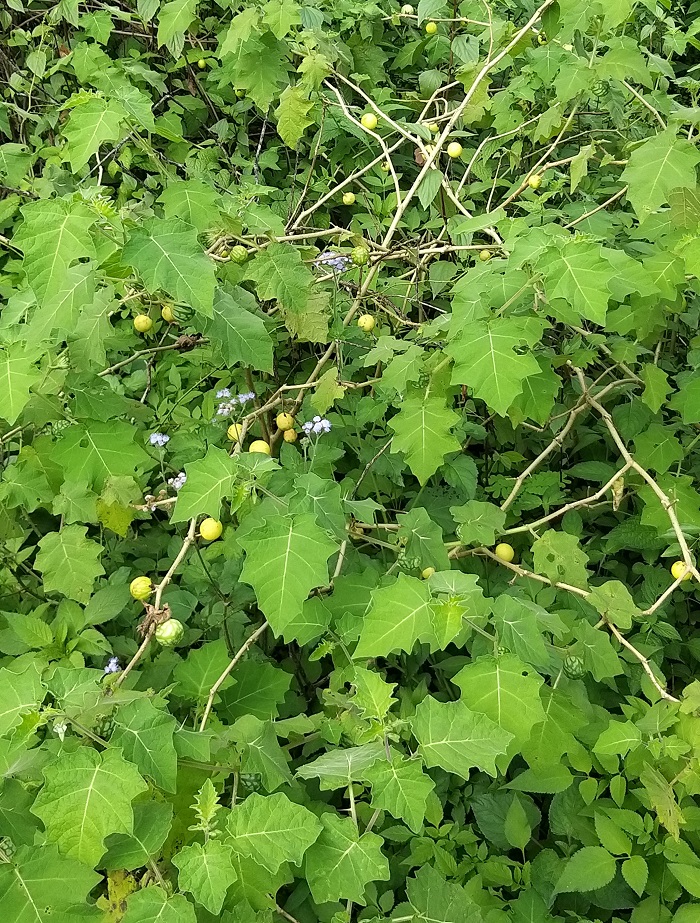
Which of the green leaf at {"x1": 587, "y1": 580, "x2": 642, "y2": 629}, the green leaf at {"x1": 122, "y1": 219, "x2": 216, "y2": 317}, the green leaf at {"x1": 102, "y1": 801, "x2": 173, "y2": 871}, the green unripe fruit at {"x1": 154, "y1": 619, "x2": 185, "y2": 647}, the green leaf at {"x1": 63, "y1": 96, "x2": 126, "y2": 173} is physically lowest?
the green leaf at {"x1": 102, "y1": 801, "x2": 173, "y2": 871}

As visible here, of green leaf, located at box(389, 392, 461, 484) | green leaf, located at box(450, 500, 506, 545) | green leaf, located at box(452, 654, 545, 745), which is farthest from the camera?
green leaf, located at box(450, 500, 506, 545)

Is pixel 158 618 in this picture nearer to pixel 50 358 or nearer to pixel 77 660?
pixel 77 660

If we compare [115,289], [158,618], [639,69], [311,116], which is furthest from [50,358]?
[639,69]

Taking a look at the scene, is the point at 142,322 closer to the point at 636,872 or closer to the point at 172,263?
the point at 172,263

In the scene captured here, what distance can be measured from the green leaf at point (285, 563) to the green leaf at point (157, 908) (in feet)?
1.58

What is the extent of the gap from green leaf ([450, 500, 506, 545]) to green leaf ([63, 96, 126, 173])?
1.34 m

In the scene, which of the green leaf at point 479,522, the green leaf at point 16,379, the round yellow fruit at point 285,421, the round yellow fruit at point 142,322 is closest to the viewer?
the green leaf at point 16,379

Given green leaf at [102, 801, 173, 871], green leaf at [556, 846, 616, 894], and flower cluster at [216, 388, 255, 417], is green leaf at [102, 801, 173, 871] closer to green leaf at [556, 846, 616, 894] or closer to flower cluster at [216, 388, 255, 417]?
green leaf at [556, 846, 616, 894]

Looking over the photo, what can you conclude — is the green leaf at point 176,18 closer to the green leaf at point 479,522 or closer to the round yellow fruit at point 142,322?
the round yellow fruit at point 142,322

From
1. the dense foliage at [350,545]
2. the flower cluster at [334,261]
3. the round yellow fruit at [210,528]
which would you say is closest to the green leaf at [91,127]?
the dense foliage at [350,545]

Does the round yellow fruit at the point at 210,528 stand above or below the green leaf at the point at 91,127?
below

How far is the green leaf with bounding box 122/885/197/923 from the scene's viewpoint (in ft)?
3.63

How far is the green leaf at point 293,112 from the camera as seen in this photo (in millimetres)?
2363

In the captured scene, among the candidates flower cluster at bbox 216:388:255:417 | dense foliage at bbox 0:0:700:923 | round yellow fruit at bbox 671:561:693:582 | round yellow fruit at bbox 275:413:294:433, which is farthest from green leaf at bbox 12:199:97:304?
round yellow fruit at bbox 671:561:693:582
